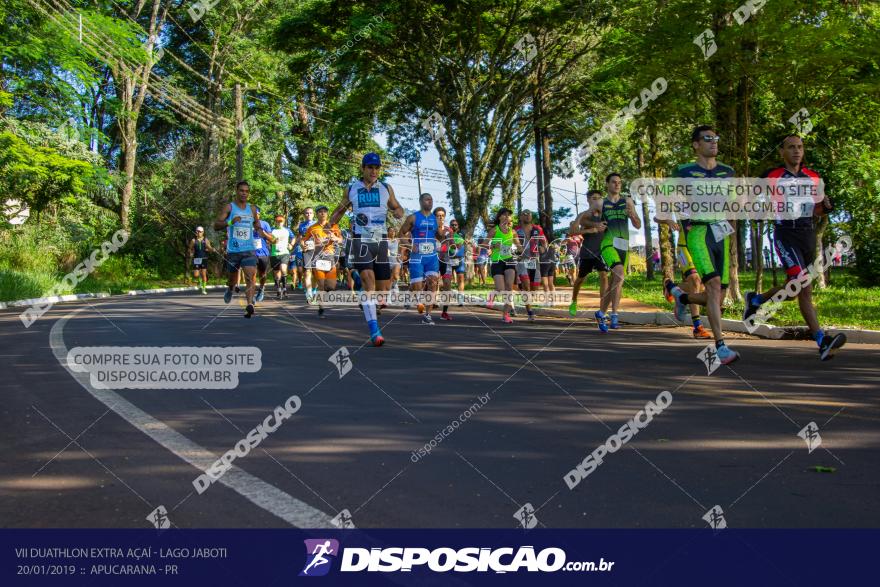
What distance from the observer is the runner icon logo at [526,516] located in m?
3.27

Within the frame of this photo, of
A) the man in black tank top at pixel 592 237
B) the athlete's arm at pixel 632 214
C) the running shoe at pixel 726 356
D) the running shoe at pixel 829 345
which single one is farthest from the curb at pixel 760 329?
the running shoe at pixel 726 356

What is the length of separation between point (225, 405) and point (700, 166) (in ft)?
17.6

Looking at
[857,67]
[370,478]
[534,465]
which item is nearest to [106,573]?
[370,478]

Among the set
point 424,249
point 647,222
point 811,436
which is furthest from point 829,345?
point 647,222

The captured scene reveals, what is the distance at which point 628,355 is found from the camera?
916 cm

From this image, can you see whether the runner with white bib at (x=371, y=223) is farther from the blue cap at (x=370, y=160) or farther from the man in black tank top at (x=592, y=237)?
the man in black tank top at (x=592, y=237)

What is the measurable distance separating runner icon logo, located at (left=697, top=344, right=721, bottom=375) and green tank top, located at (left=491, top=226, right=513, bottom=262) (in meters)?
6.29

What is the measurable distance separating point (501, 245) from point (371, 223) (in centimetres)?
488

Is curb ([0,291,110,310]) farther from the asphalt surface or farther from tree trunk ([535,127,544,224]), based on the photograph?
tree trunk ([535,127,544,224])

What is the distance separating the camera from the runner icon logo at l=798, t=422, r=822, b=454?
4.63 metres

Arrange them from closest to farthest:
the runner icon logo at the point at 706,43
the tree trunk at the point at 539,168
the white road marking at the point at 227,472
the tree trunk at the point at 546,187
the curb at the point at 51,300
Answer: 1. the white road marking at the point at 227,472
2. the runner icon logo at the point at 706,43
3. the curb at the point at 51,300
4. the tree trunk at the point at 539,168
5. the tree trunk at the point at 546,187

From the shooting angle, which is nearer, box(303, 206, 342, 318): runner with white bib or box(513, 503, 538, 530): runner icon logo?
box(513, 503, 538, 530): runner icon logo

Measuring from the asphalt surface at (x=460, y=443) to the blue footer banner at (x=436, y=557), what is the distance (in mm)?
137

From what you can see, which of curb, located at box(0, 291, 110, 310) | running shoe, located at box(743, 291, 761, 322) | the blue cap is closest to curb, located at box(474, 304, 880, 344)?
running shoe, located at box(743, 291, 761, 322)
